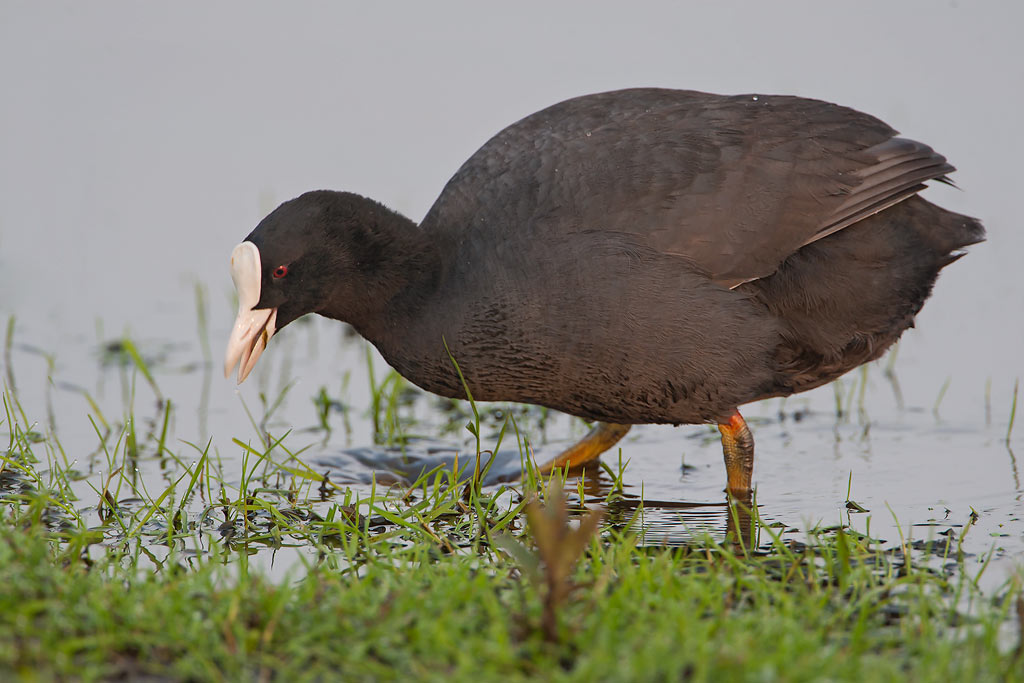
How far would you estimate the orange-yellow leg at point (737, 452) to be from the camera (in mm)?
4680

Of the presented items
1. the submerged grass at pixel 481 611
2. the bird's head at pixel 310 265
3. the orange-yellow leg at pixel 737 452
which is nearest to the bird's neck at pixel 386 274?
the bird's head at pixel 310 265

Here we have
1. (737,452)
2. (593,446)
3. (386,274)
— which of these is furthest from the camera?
(593,446)

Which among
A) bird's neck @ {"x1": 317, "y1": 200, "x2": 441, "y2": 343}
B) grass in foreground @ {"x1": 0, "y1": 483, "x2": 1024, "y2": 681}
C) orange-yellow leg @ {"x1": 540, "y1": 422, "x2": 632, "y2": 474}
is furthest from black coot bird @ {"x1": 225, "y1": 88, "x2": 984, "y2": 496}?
grass in foreground @ {"x1": 0, "y1": 483, "x2": 1024, "y2": 681}

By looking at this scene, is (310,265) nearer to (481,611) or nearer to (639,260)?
(639,260)

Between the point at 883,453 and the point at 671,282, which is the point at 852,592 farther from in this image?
the point at 883,453

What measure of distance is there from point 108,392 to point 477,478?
2572 millimetres

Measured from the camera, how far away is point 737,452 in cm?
471

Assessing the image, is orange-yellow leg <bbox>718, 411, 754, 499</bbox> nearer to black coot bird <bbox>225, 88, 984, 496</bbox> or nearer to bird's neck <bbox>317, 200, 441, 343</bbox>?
black coot bird <bbox>225, 88, 984, 496</bbox>

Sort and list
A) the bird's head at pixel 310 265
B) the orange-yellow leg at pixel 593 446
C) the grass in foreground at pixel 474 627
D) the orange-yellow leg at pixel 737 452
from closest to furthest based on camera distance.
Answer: the grass in foreground at pixel 474 627, the bird's head at pixel 310 265, the orange-yellow leg at pixel 737 452, the orange-yellow leg at pixel 593 446

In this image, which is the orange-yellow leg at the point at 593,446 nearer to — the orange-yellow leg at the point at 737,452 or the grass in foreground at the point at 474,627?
the orange-yellow leg at the point at 737,452

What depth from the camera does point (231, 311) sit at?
681cm

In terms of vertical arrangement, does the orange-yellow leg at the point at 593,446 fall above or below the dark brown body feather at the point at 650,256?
below

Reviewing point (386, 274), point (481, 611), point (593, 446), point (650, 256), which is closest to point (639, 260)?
point (650, 256)

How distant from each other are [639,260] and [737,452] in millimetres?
951
